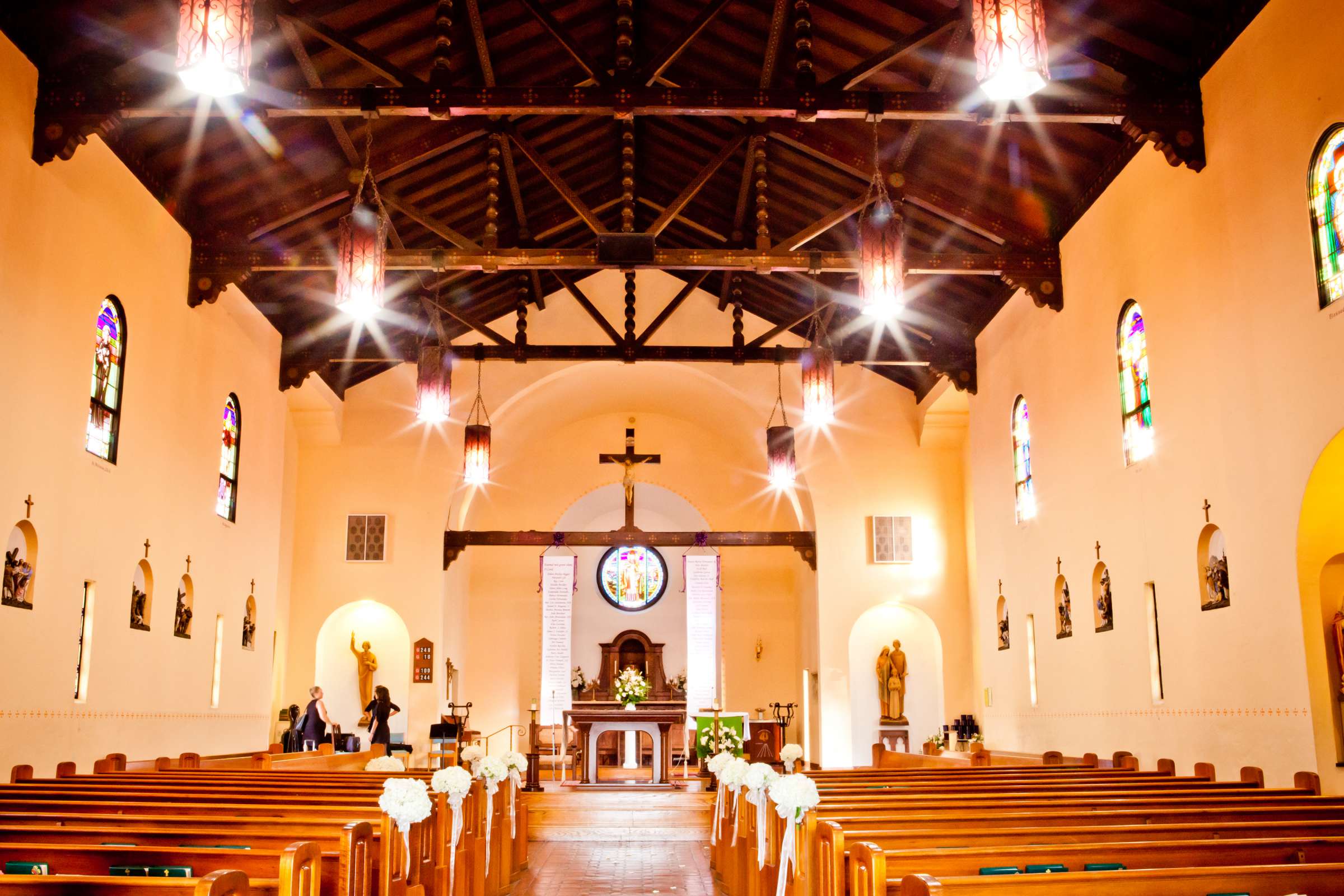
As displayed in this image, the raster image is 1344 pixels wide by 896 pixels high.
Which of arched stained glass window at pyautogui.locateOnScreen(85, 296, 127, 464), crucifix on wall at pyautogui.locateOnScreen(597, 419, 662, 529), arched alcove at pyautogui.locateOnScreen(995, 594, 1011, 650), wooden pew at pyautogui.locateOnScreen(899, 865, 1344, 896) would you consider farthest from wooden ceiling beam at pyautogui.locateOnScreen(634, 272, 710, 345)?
wooden pew at pyautogui.locateOnScreen(899, 865, 1344, 896)

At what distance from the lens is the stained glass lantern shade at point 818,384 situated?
36.0 feet

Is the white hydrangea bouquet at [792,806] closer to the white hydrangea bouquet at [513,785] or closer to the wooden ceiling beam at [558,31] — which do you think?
the white hydrangea bouquet at [513,785]

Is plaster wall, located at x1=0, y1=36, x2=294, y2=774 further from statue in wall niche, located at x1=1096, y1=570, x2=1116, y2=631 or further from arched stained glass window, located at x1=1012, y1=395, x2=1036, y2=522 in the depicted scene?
arched stained glass window, located at x1=1012, y1=395, x2=1036, y2=522

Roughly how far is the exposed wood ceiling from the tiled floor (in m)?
6.29

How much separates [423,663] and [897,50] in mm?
11227

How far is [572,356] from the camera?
15.4 meters

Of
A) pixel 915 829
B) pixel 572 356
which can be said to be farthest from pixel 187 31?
pixel 572 356

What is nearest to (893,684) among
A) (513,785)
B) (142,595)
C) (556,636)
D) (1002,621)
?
(1002,621)

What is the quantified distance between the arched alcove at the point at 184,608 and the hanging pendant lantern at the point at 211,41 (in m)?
7.86

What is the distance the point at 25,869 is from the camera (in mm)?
4383

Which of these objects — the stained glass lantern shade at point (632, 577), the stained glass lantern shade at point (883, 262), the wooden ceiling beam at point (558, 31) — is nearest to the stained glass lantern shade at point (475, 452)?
the wooden ceiling beam at point (558, 31)

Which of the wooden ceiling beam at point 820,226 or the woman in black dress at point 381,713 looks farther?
the woman in black dress at point 381,713

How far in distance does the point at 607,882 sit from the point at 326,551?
29.7 ft

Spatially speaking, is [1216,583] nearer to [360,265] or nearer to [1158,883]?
[1158,883]
